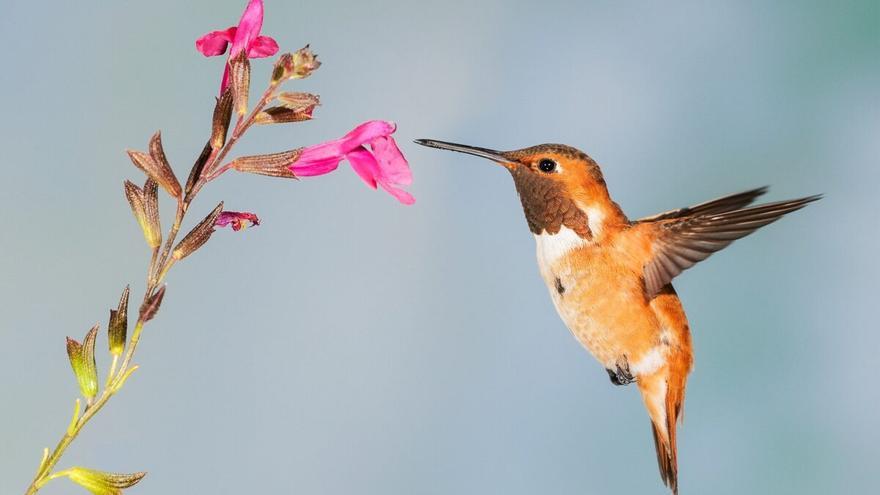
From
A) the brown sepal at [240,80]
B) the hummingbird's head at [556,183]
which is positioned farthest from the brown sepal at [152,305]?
the hummingbird's head at [556,183]

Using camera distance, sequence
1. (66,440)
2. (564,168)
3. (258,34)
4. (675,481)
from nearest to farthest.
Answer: (66,440) < (258,34) < (564,168) < (675,481)

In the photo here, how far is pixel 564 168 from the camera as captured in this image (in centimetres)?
179

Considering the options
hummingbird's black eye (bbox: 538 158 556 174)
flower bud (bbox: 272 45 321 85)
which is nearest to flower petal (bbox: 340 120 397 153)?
flower bud (bbox: 272 45 321 85)

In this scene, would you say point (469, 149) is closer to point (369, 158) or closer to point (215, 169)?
point (369, 158)

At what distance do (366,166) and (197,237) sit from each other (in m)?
0.40

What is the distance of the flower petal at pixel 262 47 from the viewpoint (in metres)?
1.38

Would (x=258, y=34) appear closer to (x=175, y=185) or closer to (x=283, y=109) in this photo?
(x=283, y=109)

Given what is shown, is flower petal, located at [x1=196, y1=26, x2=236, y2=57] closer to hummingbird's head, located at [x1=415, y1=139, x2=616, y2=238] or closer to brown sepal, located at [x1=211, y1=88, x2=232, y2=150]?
brown sepal, located at [x1=211, y1=88, x2=232, y2=150]

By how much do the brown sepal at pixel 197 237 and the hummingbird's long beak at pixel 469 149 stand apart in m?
0.60

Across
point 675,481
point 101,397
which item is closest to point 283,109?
point 101,397

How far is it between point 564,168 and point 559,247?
0.60 ft

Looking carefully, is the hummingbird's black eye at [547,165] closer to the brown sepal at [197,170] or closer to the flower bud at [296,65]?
the flower bud at [296,65]

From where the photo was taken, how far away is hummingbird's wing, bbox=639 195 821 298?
5.51 ft

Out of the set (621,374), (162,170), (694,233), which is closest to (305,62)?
(162,170)
